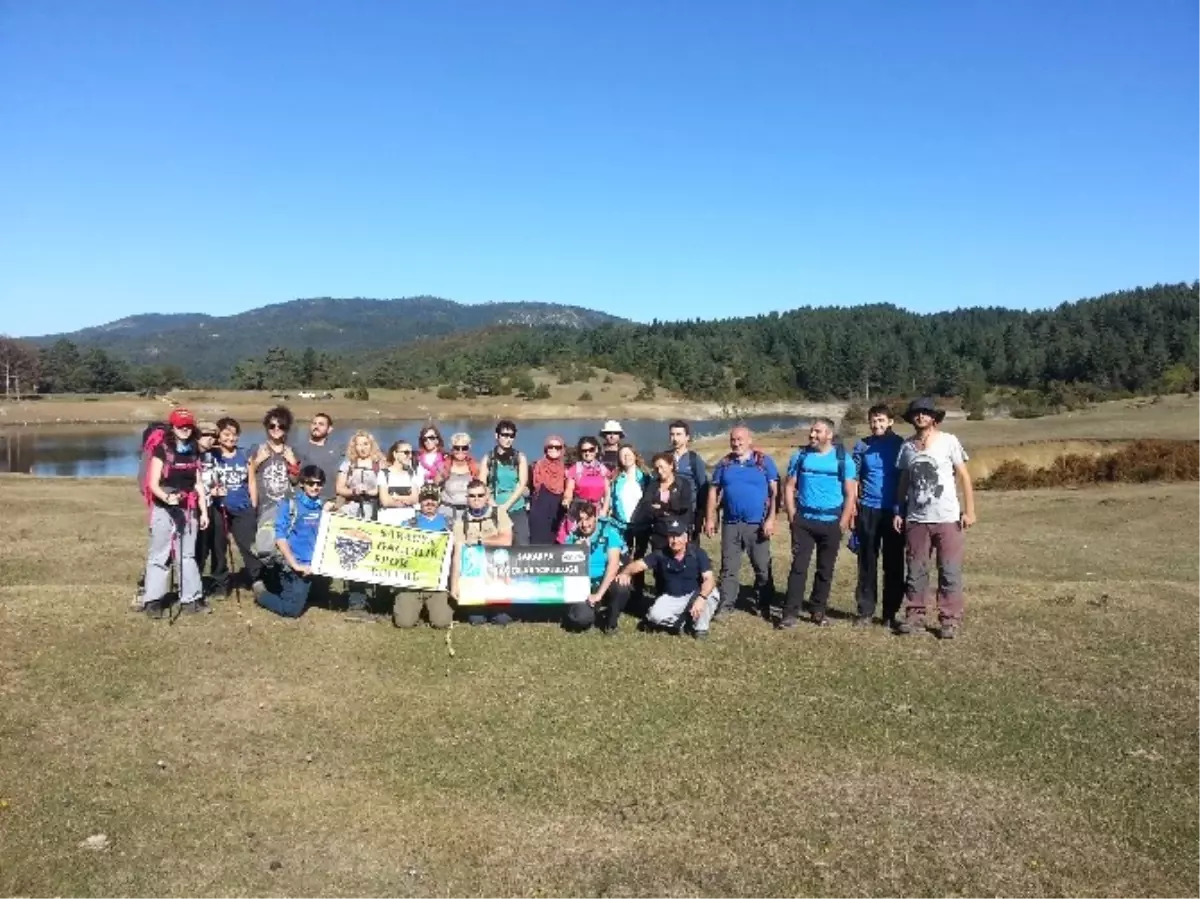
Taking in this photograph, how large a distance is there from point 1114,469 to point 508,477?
2098cm

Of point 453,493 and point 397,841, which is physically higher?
point 453,493

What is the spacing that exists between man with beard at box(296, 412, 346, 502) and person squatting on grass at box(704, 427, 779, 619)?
4.19 m

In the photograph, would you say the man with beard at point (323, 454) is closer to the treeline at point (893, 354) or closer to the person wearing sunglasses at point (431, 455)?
the person wearing sunglasses at point (431, 455)

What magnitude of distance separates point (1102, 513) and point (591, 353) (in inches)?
6634

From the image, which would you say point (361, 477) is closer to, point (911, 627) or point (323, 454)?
point (323, 454)

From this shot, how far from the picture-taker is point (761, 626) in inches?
387

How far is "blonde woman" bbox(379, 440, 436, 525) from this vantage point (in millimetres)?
10234

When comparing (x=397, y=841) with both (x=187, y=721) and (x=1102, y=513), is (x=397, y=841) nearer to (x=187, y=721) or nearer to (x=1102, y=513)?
(x=187, y=721)

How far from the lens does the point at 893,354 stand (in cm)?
14938

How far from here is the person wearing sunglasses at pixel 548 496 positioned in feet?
34.4

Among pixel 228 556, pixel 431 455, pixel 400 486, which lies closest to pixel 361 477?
pixel 400 486

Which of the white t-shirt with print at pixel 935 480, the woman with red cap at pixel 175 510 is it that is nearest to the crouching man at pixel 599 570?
the white t-shirt with print at pixel 935 480

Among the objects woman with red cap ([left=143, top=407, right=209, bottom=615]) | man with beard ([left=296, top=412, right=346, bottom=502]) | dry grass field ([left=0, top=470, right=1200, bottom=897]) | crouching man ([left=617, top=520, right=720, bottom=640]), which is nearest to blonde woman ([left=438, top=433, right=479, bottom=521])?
man with beard ([left=296, top=412, right=346, bottom=502])

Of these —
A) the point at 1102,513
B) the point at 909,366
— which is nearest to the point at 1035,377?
the point at 909,366
